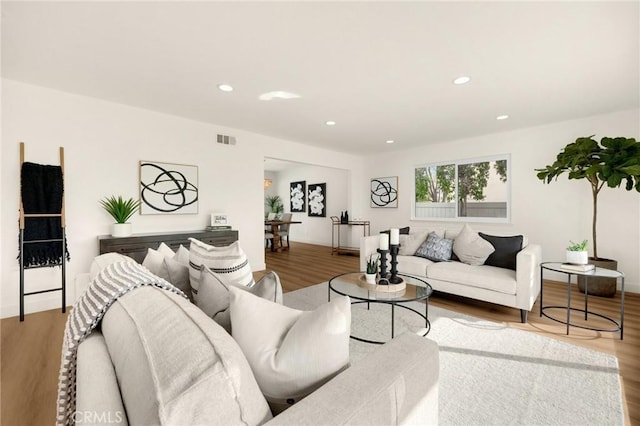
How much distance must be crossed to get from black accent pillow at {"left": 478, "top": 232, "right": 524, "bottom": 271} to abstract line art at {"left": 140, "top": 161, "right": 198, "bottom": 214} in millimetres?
4052

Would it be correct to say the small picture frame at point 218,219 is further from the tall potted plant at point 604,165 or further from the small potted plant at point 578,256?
the tall potted plant at point 604,165

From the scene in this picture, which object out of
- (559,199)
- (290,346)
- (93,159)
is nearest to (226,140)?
(93,159)

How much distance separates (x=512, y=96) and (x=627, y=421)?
10.2 ft

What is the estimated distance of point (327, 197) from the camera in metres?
8.37

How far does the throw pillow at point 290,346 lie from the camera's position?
0.77m

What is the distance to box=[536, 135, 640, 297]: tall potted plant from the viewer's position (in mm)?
3251

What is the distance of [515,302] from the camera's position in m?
2.85

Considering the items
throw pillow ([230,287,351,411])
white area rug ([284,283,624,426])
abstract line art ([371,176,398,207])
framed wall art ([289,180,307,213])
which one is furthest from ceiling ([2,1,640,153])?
framed wall art ([289,180,307,213])

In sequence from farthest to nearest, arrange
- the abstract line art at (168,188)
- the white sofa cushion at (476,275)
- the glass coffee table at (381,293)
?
the abstract line art at (168,188), the white sofa cushion at (476,275), the glass coffee table at (381,293)

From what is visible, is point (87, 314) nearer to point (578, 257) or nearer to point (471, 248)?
point (471, 248)

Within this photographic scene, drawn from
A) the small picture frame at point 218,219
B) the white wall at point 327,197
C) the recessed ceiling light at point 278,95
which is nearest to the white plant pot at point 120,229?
the small picture frame at point 218,219

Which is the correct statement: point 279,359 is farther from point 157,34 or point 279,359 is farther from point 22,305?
point 22,305

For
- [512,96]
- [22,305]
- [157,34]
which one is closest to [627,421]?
[512,96]

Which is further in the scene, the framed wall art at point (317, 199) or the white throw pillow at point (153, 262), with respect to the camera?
the framed wall art at point (317, 199)
